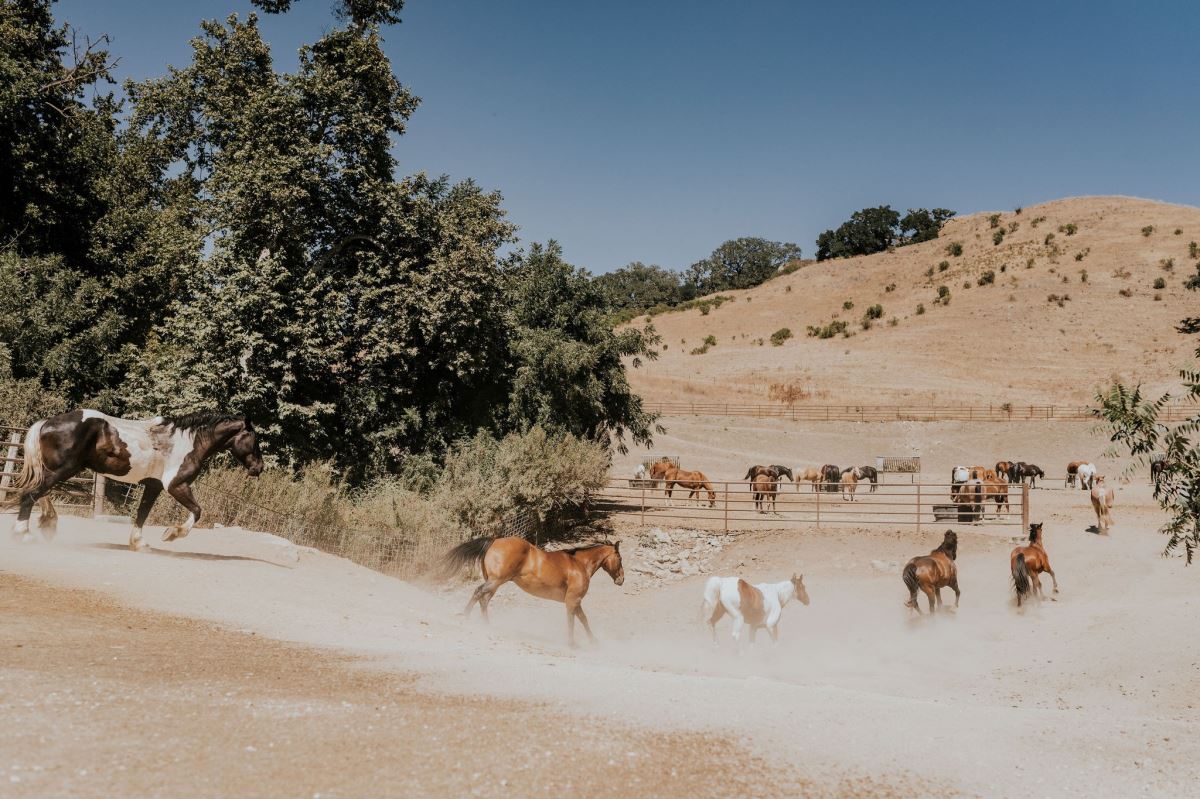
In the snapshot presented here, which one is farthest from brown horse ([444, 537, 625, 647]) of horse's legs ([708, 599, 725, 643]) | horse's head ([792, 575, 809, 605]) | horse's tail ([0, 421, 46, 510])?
horse's tail ([0, 421, 46, 510])

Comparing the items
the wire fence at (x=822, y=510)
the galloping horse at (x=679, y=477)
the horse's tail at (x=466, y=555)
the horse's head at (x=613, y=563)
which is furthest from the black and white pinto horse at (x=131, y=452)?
the galloping horse at (x=679, y=477)

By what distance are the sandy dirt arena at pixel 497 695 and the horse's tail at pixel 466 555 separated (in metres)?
0.72

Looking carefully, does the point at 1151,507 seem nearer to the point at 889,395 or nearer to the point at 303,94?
the point at 303,94

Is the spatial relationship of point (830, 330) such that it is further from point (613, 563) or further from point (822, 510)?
point (613, 563)

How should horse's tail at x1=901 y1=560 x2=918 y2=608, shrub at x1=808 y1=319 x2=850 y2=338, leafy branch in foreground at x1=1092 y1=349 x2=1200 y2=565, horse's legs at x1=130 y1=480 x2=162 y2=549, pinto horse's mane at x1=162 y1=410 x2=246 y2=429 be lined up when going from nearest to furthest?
1. leafy branch in foreground at x1=1092 y1=349 x2=1200 y2=565
2. horse's legs at x1=130 y1=480 x2=162 y2=549
3. pinto horse's mane at x1=162 y1=410 x2=246 y2=429
4. horse's tail at x1=901 y1=560 x2=918 y2=608
5. shrub at x1=808 y1=319 x2=850 y2=338

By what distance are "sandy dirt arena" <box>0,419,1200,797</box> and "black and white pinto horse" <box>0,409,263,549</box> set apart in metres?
0.71

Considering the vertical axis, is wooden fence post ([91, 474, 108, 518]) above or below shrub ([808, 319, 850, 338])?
below

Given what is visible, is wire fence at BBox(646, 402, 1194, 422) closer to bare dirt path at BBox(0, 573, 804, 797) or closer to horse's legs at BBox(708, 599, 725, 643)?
horse's legs at BBox(708, 599, 725, 643)

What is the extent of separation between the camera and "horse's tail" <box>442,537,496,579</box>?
12594mm

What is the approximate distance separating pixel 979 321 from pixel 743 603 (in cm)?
7890

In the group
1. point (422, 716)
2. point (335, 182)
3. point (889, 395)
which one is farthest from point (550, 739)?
point (889, 395)

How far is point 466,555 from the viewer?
12602 millimetres

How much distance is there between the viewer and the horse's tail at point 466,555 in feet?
41.3

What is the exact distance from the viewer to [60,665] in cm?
599
